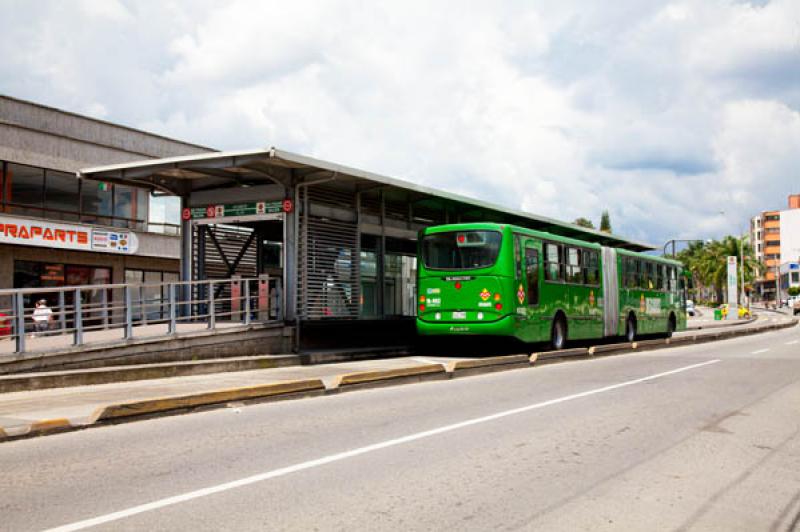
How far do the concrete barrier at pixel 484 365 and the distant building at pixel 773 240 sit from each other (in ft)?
476

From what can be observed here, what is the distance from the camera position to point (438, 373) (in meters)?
14.5

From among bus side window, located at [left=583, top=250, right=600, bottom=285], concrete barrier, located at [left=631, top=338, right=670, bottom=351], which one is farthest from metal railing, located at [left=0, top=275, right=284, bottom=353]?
concrete barrier, located at [left=631, top=338, right=670, bottom=351]

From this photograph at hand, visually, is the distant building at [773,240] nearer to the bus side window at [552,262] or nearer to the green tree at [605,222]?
the green tree at [605,222]

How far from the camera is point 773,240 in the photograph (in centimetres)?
17325

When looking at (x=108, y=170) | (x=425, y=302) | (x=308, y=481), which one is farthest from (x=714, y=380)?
(x=108, y=170)

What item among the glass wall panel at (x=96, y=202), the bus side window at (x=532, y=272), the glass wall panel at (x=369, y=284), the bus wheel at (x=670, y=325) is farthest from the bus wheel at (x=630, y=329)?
the glass wall panel at (x=96, y=202)

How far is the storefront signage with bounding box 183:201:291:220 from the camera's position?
63.7 ft

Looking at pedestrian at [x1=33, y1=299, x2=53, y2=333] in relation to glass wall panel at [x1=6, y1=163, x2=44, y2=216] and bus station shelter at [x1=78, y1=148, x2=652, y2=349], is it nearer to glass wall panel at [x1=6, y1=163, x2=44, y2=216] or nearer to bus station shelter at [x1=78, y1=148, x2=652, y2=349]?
bus station shelter at [x1=78, y1=148, x2=652, y2=349]

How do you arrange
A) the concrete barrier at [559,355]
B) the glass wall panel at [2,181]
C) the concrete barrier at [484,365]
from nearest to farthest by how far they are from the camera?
the concrete barrier at [484,365]
the concrete barrier at [559,355]
the glass wall panel at [2,181]

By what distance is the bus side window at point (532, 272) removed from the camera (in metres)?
19.7

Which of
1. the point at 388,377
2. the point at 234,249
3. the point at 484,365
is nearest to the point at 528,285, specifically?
the point at 484,365

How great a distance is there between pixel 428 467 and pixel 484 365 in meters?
9.24

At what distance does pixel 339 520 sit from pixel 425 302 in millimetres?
15031

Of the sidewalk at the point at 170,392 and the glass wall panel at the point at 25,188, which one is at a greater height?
the glass wall panel at the point at 25,188
